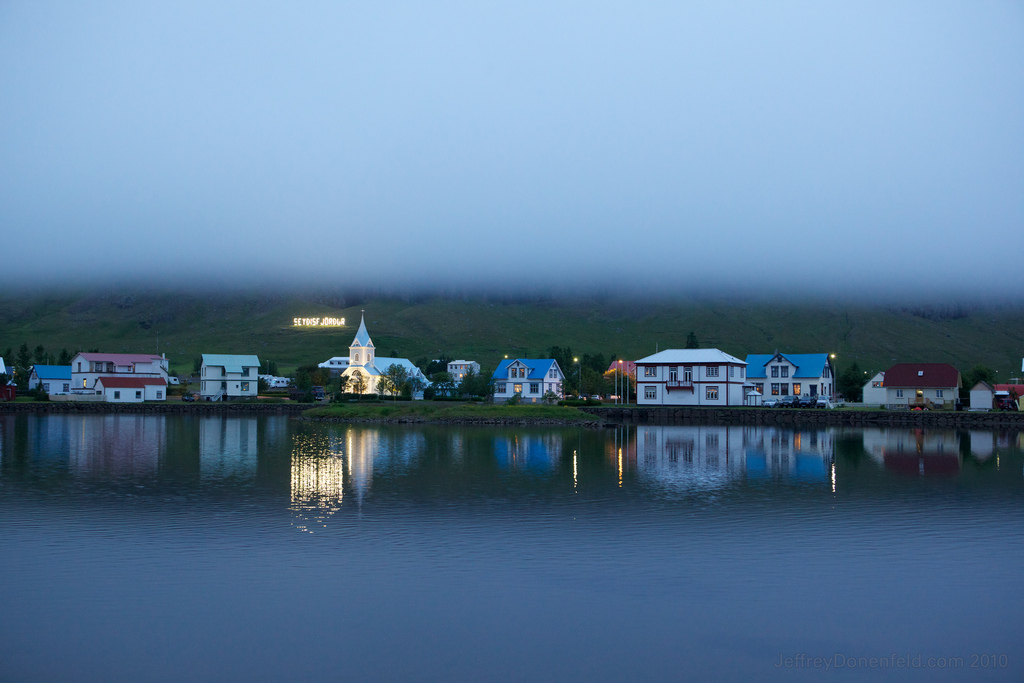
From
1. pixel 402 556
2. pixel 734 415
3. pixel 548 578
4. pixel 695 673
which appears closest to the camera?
pixel 695 673

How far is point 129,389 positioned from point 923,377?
89537 mm

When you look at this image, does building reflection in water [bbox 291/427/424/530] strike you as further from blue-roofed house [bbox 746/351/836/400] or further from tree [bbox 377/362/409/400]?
blue-roofed house [bbox 746/351/836/400]

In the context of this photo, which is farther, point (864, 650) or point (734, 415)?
point (734, 415)

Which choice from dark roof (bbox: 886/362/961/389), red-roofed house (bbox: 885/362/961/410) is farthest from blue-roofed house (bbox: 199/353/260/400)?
dark roof (bbox: 886/362/961/389)

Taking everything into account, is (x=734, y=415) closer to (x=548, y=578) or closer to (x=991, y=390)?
(x=991, y=390)

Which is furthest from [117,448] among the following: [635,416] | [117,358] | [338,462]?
[117,358]

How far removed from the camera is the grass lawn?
75750 millimetres

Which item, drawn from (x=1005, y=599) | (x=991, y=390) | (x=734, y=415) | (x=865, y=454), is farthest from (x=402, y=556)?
(x=991, y=390)

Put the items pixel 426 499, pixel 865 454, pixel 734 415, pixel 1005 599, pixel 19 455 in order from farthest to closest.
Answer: pixel 734 415
pixel 865 454
pixel 19 455
pixel 426 499
pixel 1005 599

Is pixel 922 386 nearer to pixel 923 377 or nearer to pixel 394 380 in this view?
pixel 923 377

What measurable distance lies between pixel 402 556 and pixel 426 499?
27.5 ft

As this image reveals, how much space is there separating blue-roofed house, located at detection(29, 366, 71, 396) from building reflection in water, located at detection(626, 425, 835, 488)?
3176 inches

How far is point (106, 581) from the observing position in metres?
17.1

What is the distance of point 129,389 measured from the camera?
330 ft
